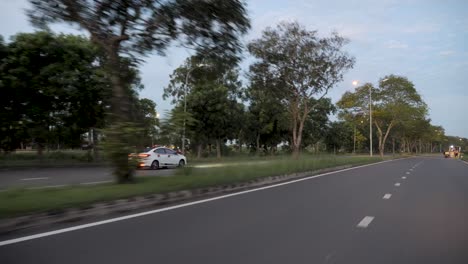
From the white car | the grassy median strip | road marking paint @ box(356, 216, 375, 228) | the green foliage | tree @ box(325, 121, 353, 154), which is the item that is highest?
tree @ box(325, 121, 353, 154)

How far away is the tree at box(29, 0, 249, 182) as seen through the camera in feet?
41.8

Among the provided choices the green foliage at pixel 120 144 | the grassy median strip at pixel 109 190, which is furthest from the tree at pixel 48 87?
the green foliage at pixel 120 144

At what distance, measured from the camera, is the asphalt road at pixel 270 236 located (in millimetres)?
6359

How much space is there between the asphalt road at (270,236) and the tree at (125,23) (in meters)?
3.34

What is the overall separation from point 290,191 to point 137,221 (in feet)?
25.2

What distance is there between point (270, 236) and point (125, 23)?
8.34 m

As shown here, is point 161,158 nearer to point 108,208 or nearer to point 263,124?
point 108,208

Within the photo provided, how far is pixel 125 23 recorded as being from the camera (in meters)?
13.4

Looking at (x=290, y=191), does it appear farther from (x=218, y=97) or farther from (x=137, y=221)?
(x=218, y=97)

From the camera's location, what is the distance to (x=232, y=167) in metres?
19.5

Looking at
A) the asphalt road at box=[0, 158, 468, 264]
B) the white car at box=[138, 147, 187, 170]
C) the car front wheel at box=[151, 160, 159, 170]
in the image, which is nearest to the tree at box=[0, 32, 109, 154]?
the white car at box=[138, 147, 187, 170]

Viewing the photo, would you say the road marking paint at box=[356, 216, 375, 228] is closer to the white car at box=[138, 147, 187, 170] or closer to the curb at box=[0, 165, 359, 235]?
the curb at box=[0, 165, 359, 235]

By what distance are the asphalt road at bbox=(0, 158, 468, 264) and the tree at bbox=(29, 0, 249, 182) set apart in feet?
11.0

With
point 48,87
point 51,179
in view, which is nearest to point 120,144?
point 51,179
